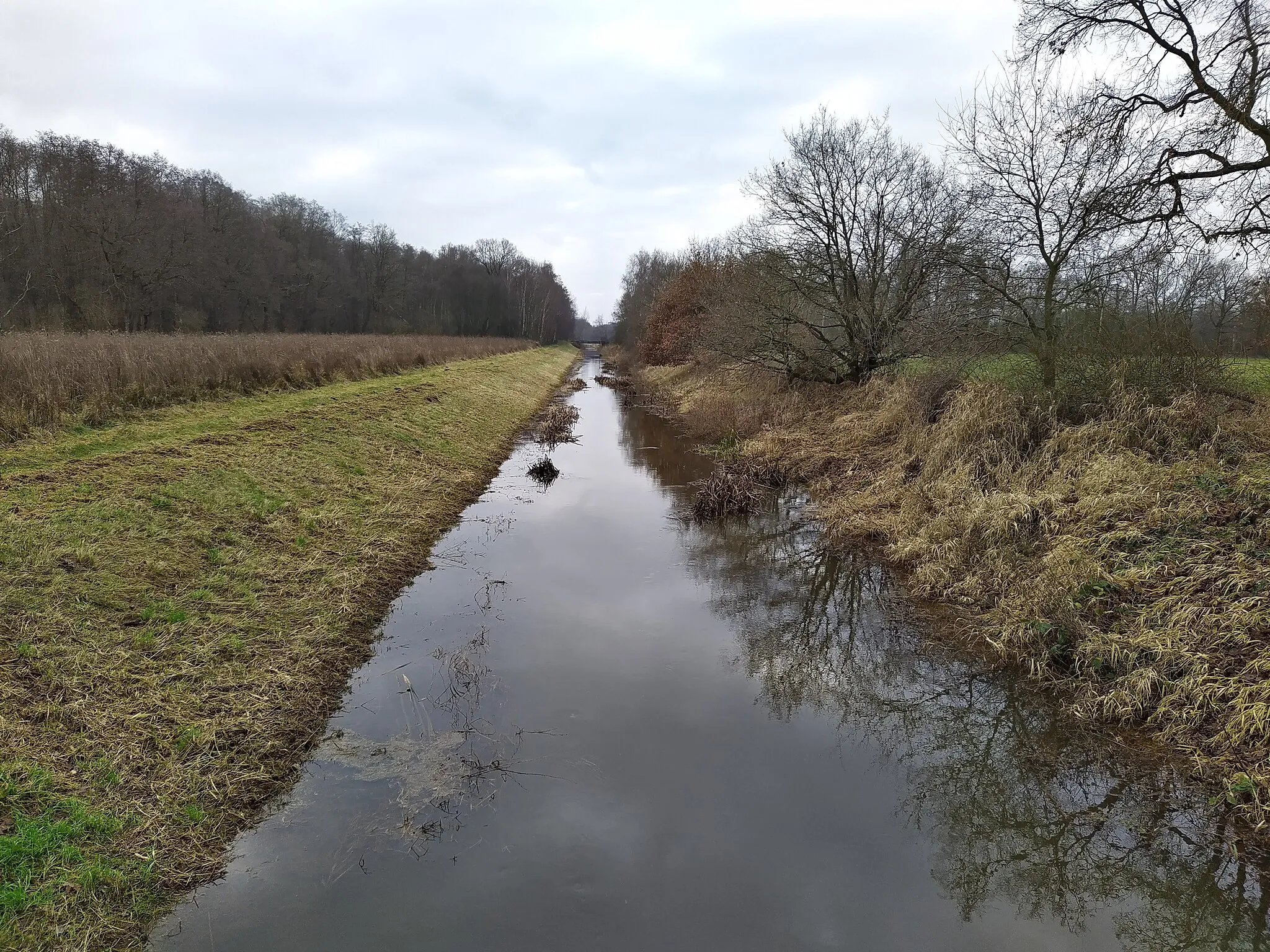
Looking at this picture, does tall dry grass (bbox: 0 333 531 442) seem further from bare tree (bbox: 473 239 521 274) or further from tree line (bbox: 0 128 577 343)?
bare tree (bbox: 473 239 521 274)

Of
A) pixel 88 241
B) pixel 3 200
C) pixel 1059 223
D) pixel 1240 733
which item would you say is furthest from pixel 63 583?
pixel 3 200

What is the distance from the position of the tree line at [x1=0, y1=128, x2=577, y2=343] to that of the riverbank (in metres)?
16.9

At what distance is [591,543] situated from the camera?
32.4ft

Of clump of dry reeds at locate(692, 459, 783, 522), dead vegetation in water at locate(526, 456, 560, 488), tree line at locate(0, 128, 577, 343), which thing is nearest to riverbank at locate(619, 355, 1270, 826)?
clump of dry reeds at locate(692, 459, 783, 522)

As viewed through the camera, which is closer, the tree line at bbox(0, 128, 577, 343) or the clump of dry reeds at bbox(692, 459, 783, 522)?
the clump of dry reeds at bbox(692, 459, 783, 522)

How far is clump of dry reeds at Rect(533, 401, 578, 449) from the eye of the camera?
18620 mm

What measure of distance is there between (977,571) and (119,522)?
Answer: 29.8 feet

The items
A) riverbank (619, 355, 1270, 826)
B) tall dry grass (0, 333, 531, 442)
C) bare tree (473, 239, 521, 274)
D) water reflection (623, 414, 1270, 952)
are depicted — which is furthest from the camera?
bare tree (473, 239, 521, 274)

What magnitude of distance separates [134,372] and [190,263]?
3328 centimetres

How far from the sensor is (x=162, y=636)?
5.18 meters

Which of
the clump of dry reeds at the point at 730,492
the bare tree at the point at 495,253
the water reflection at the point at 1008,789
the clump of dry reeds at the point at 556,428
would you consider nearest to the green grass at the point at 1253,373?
the water reflection at the point at 1008,789

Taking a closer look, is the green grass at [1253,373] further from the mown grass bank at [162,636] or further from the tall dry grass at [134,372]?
the tall dry grass at [134,372]

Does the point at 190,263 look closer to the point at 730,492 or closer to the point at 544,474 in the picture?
the point at 544,474

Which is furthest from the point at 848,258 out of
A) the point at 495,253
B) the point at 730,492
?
the point at 495,253
